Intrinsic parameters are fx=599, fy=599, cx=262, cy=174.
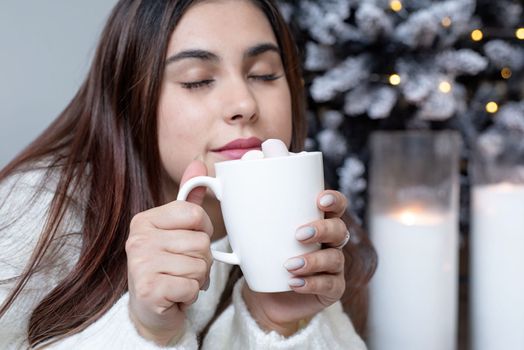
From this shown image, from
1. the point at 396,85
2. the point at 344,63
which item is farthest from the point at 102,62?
the point at 396,85

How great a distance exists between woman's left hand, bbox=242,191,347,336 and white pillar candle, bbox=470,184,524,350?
644 millimetres

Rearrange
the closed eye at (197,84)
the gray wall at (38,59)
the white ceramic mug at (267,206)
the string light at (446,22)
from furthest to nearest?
the string light at (446,22), the gray wall at (38,59), the closed eye at (197,84), the white ceramic mug at (267,206)

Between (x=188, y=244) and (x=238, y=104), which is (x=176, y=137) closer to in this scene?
(x=238, y=104)

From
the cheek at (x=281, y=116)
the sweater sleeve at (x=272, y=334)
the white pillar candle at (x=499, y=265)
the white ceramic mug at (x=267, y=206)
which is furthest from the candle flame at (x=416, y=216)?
the white ceramic mug at (x=267, y=206)

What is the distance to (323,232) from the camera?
679 mm

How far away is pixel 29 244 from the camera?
0.87 metres

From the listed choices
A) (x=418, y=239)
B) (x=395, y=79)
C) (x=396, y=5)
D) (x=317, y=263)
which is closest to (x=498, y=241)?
(x=418, y=239)

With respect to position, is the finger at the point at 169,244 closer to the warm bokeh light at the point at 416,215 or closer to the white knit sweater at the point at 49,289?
the white knit sweater at the point at 49,289

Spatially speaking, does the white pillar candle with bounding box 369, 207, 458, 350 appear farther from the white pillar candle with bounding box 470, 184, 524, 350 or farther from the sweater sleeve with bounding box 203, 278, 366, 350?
the sweater sleeve with bounding box 203, 278, 366, 350

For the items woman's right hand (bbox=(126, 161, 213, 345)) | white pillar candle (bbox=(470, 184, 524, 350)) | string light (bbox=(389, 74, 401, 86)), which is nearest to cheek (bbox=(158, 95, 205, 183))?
woman's right hand (bbox=(126, 161, 213, 345))

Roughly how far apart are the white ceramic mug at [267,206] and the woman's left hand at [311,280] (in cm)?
1

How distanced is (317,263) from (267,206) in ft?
0.35

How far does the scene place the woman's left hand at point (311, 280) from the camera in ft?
2.22

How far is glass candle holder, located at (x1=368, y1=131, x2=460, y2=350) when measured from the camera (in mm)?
1357
